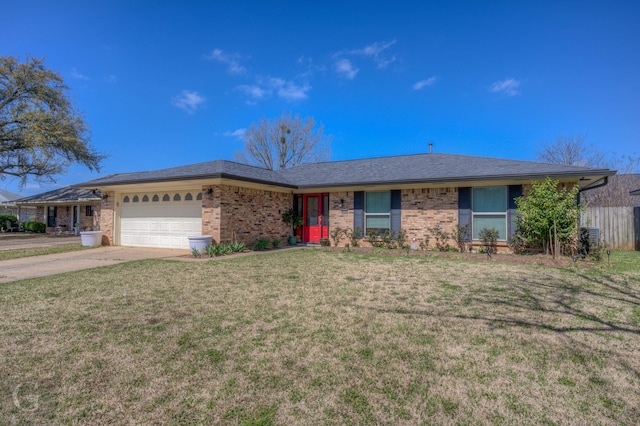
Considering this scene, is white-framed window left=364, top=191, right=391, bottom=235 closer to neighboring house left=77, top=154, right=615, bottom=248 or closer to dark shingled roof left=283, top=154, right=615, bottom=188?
neighboring house left=77, top=154, right=615, bottom=248

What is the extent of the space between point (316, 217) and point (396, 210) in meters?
3.68

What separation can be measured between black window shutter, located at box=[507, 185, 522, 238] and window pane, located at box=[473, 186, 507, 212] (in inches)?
5.9

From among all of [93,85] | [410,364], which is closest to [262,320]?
[410,364]

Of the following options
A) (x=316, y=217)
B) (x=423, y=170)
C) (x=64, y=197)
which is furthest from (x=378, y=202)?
(x=64, y=197)

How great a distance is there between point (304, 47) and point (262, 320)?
595 inches

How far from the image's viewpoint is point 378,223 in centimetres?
1274

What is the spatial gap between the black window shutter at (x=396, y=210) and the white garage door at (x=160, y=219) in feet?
24.2

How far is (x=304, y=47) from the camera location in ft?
51.7

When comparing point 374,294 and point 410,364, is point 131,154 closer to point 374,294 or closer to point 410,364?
point 374,294

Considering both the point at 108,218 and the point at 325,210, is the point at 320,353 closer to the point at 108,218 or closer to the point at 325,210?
the point at 325,210

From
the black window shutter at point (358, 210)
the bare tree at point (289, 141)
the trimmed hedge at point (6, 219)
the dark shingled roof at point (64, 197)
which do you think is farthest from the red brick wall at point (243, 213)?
the trimmed hedge at point (6, 219)

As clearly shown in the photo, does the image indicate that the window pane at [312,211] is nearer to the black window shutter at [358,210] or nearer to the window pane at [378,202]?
the black window shutter at [358,210]

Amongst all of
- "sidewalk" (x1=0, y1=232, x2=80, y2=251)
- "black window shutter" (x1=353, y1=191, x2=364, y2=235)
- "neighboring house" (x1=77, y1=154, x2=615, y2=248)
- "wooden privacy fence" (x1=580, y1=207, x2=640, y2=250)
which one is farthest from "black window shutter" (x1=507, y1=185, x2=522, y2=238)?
"sidewalk" (x1=0, y1=232, x2=80, y2=251)

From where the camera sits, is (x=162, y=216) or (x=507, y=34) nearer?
(x=507, y=34)
